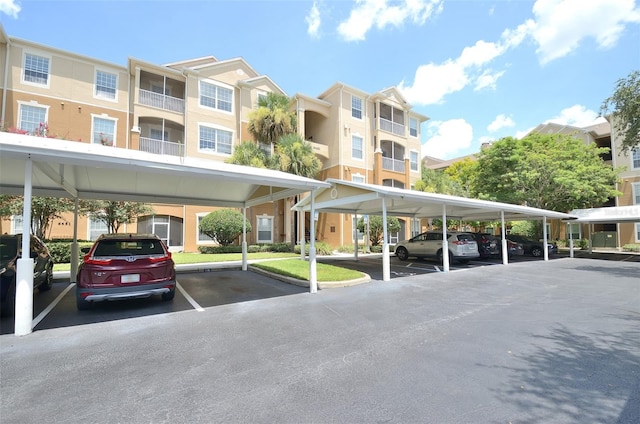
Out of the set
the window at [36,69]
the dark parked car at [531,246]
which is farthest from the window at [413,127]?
the window at [36,69]

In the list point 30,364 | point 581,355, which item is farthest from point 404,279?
point 30,364

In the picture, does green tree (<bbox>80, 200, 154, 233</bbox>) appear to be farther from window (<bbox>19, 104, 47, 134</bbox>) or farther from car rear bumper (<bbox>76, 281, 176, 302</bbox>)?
car rear bumper (<bbox>76, 281, 176, 302</bbox>)

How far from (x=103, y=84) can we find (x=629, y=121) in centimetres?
2742

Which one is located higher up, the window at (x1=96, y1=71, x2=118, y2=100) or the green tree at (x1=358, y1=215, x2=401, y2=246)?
the window at (x1=96, y1=71, x2=118, y2=100)

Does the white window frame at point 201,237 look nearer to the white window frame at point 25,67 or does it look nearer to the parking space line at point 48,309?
the white window frame at point 25,67

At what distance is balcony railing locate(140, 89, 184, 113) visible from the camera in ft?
66.2

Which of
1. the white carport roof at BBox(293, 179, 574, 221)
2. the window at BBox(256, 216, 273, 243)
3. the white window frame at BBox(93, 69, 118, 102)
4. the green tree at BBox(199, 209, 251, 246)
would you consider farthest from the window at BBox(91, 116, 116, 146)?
the white carport roof at BBox(293, 179, 574, 221)

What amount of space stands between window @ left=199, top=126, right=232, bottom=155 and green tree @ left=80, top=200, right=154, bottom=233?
6693 millimetres

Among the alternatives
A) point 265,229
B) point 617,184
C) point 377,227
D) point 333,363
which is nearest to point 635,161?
point 617,184

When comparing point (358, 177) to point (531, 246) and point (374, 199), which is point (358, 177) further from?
point (374, 199)

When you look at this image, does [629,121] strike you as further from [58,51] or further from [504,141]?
[58,51]

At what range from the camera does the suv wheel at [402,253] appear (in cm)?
1737

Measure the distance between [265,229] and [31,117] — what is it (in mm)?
15196

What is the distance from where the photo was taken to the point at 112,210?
50.0ft
